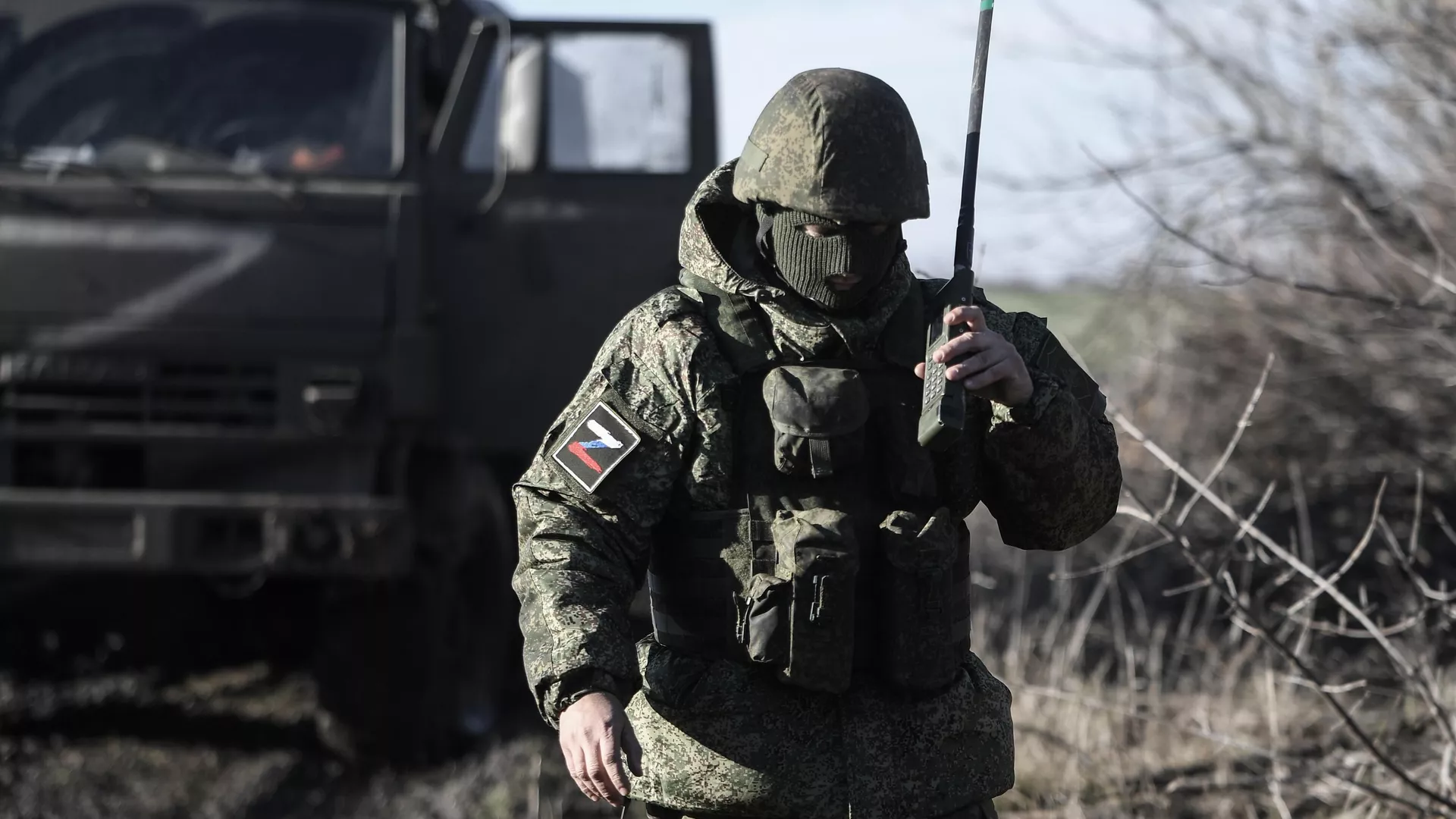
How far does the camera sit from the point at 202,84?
518 centimetres

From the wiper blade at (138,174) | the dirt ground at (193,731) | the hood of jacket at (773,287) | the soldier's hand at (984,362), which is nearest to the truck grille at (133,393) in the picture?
the wiper blade at (138,174)

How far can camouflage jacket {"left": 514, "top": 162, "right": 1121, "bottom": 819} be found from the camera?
2309 mm

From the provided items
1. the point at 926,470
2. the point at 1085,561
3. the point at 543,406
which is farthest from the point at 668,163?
the point at 926,470

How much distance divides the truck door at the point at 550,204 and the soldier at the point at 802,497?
2.90 metres

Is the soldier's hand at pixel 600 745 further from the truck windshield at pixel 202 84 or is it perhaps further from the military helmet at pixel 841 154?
the truck windshield at pixel 202 84

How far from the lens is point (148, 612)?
251 inches

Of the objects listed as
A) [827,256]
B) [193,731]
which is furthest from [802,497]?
[193,731]

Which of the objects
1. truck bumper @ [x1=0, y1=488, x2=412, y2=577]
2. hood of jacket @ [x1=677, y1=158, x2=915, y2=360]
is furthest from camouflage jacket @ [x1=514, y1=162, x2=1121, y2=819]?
truck bumper @ [x1=0, y1=488, x2=412, y2=577]

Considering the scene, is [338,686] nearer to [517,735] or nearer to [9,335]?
[517,735]

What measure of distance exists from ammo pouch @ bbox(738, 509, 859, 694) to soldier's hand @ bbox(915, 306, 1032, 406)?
0.26 m

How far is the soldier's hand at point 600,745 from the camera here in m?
2.10

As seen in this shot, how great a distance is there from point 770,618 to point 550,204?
11.1ft

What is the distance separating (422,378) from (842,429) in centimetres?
287

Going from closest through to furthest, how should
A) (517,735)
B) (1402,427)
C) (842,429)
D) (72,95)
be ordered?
(842,429) < (72,95) < (517,735) < (1402,427)
